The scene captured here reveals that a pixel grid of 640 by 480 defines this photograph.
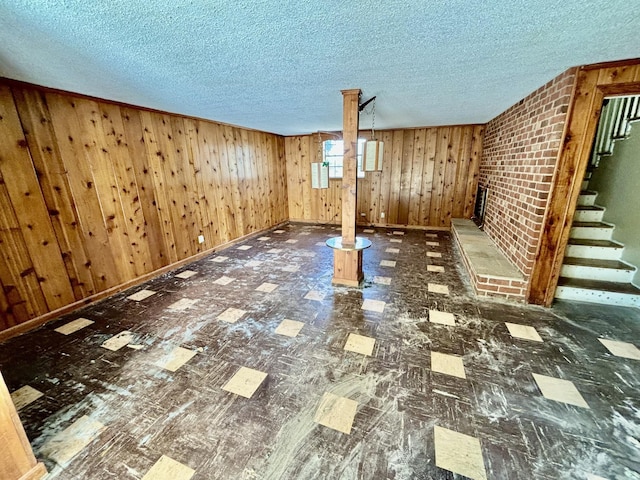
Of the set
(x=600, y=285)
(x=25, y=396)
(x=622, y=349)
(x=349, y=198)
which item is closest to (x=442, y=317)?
(x=622, y=349)

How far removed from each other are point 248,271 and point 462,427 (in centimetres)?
280

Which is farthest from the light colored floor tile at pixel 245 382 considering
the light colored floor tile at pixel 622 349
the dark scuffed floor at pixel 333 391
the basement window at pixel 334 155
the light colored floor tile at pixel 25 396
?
the basement window at pixel 334 155

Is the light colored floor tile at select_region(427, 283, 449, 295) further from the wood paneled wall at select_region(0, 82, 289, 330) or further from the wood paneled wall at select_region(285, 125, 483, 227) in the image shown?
→ the wood paneled wall at select_region(0, 82, 289, 330)

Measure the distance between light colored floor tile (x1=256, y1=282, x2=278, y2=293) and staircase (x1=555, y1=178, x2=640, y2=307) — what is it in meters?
3.01

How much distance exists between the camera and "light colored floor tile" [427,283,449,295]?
112 inches

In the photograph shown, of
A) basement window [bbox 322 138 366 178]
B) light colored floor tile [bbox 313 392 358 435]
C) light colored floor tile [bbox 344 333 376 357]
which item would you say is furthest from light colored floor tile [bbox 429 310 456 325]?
basement window [bbox 322 138 366 178]

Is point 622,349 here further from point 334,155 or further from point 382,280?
point 334,155

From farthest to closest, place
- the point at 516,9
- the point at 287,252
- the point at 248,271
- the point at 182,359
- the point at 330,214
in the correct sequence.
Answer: the point at 330,214
the point at 287,252
the point at 248,271
the point at 182,359
the point at 516,9

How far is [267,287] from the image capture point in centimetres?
301

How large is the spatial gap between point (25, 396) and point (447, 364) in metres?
2.79

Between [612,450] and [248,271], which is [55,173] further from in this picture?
[612,450]

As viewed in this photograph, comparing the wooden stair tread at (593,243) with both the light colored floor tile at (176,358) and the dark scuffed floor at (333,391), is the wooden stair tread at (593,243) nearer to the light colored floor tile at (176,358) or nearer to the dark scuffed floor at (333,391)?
the dark scuffed floor at (333,391)

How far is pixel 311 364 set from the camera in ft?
6.02

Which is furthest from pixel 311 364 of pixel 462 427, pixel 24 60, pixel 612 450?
pixel 24 60
